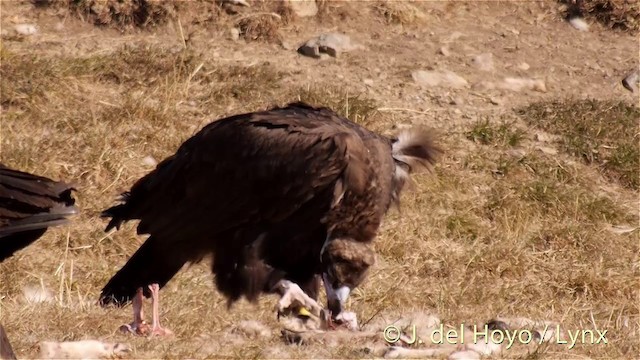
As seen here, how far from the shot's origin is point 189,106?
10.0 m

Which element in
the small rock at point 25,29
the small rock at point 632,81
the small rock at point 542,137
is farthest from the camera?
the small rock at point 632,81

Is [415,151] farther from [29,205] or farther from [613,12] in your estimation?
[613,12]

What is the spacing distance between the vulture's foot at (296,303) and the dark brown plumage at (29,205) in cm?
114

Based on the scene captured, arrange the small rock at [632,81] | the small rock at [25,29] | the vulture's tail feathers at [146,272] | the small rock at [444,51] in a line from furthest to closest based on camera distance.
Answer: the small rock at [444,51] < the small rock at [632,81] < the small rock at [25,29] < the vulture's tail feathers at [146,272]

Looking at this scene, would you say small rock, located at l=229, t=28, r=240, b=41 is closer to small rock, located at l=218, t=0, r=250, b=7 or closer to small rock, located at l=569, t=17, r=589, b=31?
small rock, located at l=218, t=0, r=250, b=7

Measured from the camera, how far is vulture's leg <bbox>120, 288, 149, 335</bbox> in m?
6.40

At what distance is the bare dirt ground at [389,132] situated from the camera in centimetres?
722

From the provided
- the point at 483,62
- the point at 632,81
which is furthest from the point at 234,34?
the point at 632,81

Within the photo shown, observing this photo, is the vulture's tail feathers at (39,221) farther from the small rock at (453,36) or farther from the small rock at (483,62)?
the small rock at (453,36)

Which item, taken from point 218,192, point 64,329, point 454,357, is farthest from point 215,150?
point 454,357

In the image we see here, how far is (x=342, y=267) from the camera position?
266 inches

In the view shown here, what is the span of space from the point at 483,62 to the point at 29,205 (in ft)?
19.7

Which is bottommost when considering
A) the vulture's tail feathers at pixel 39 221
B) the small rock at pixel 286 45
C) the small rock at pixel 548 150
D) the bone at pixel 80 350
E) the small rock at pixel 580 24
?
the small rock at pixel 548 150

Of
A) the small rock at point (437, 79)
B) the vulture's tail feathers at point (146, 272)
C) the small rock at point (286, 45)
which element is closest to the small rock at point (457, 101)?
the small rock at point (437, 79)
